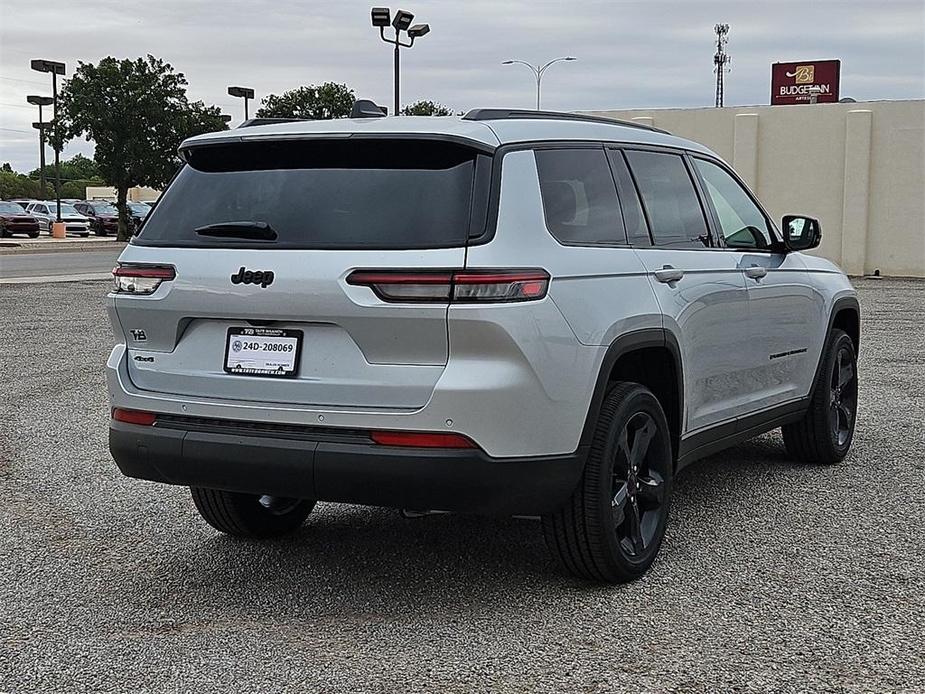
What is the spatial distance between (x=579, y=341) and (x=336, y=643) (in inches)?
54.3

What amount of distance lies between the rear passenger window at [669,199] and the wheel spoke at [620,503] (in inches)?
43.5

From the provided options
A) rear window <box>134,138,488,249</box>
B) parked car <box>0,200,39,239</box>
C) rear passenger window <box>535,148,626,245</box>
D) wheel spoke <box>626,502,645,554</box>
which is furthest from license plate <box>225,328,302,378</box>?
parked car <box>0,200,39,239</box>

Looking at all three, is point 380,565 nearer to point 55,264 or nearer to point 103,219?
point 55,264

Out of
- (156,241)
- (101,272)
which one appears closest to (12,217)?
(101,272)

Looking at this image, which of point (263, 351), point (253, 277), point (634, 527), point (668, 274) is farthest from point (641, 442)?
point (253, 277)

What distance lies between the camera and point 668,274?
525cm

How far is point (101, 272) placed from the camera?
95.1 ft

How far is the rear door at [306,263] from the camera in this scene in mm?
4254

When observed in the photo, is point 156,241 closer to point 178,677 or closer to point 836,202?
point 178,677

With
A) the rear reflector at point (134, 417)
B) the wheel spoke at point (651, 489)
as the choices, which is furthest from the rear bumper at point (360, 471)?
the wheel spoke at point (651, 489)

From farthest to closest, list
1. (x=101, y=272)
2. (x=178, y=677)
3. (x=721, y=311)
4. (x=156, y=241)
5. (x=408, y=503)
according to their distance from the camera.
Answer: (x=101, y=272) < (x=721, y=311) < (x=156, y=241) < (x=408, y=503) < (x=178, y=677)

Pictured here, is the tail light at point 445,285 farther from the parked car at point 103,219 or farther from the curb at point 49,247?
the parked car at point 103,219

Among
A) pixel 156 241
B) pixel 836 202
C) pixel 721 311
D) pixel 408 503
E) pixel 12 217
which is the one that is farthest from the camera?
pixel 12 217

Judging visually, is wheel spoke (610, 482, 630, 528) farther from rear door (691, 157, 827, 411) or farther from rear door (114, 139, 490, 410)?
rear door (691, 157, 827, 411)
